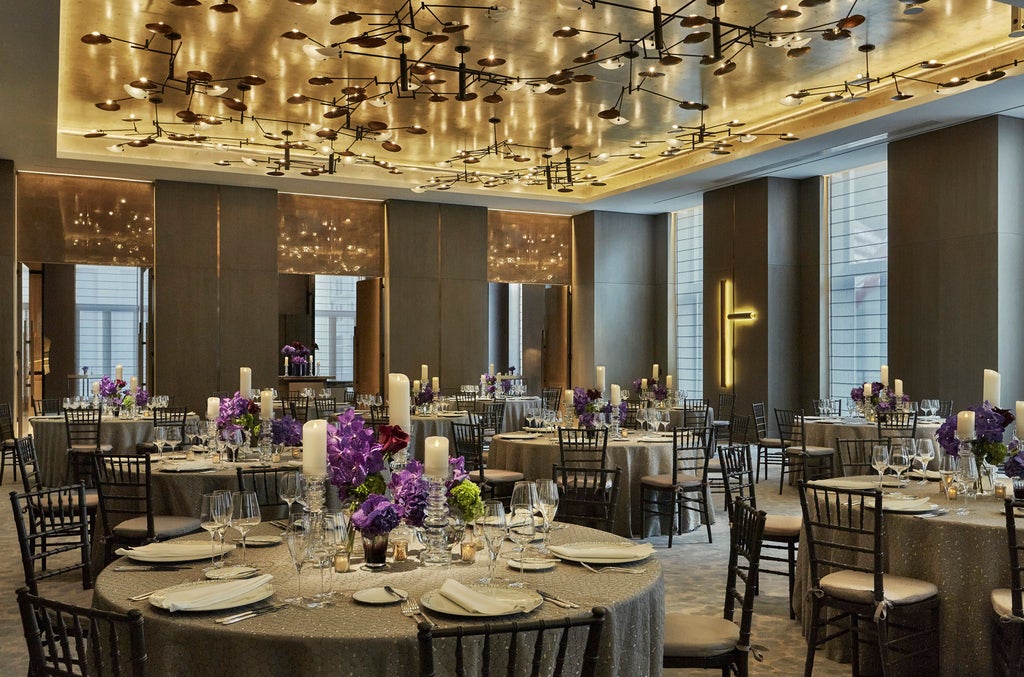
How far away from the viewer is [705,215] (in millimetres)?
15102

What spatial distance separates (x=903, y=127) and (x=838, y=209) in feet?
9.44

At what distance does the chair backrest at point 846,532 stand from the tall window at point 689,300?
39.2ft

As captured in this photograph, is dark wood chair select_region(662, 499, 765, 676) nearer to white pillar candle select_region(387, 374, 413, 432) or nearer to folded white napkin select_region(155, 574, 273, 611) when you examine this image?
white pillar candle select_region(387, 374, 413, 432)

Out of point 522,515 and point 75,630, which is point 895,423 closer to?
point 522,515

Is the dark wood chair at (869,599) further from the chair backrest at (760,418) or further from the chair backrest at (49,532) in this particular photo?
the chair backrest at (760,418)

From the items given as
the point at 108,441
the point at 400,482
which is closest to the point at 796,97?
the point at 400,482

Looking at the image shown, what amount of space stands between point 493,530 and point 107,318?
15.9 metres

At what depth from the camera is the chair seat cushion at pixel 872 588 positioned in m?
3.89

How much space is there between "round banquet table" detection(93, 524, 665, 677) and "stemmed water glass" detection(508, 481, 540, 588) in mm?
118

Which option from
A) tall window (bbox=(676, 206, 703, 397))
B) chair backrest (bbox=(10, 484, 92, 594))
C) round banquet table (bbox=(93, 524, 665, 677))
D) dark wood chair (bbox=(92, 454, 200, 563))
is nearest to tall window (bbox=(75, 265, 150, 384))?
tall window (bbox=(676, 206, 703, 397))

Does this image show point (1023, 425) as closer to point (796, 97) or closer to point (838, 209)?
point (796, 97)

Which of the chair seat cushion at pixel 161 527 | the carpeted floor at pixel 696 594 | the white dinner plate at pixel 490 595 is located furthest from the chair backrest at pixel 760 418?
the white dinner plate at pixel 490 595

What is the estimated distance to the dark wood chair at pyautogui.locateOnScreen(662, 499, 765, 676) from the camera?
10.3 feet

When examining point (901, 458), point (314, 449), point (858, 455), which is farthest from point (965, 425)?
point (314, 449)
